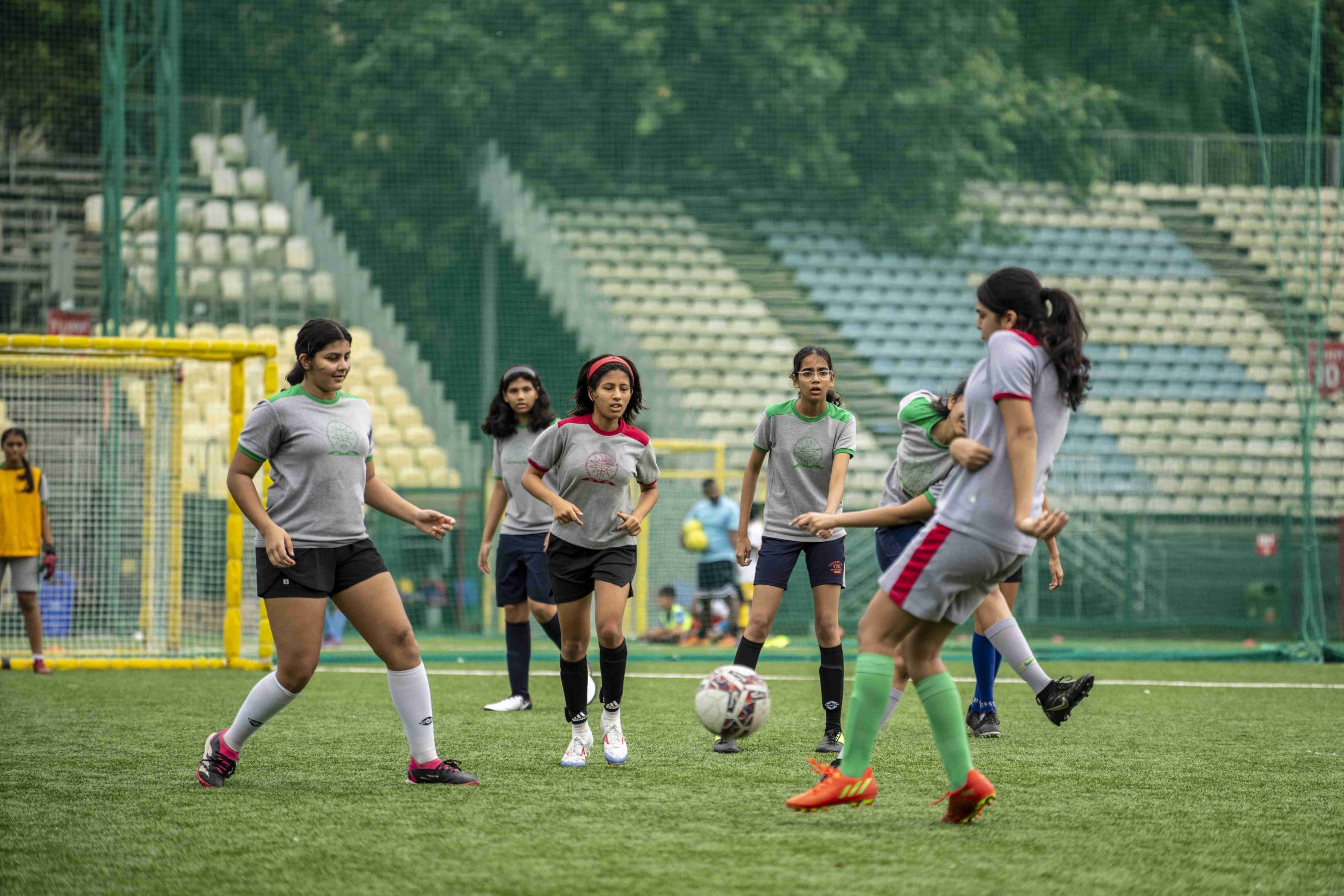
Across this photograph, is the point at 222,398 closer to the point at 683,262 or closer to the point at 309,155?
the point at 309,155

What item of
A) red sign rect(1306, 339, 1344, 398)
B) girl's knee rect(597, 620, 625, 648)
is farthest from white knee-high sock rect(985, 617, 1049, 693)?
red sign rect(1306, 339, 1344, 398)

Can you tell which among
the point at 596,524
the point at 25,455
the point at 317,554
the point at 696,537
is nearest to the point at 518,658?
the point at 596,524

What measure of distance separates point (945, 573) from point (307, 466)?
96.7 inches

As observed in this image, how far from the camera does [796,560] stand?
23.0ft

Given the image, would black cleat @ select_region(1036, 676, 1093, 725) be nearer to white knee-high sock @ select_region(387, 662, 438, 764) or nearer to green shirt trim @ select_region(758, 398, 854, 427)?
green shirt trim @ select_region(758, 398, 854, 427)

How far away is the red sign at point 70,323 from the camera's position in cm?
1775

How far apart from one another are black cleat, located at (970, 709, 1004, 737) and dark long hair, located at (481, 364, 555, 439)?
119 inches

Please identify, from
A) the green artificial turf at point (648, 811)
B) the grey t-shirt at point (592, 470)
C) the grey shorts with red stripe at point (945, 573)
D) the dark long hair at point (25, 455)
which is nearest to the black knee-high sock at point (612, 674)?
the green artificial turf at point (648, 811)

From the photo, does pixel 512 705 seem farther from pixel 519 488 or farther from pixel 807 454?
pixel 807 454

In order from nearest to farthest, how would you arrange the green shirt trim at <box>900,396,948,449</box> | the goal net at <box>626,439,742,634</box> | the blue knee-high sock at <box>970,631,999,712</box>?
the green shirt trim at <box>900,396,948,449</box>
the blue knee-high sock at <box>970,631,999,712</box>
the goal net at <box>626,439,742,634</box>

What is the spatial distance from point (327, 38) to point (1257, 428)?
13575 mm

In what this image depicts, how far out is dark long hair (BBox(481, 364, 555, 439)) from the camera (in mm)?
8617

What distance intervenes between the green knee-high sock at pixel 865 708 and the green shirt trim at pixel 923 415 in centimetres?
98

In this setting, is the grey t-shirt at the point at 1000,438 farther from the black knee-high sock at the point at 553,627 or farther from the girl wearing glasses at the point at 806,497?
the black knee-high sock at the point at 553,627
